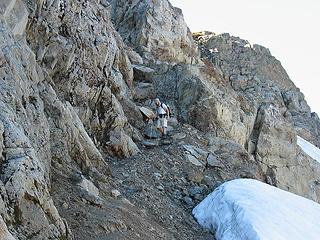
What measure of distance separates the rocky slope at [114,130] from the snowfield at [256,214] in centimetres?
77

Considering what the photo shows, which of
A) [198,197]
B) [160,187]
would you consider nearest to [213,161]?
[198,197]

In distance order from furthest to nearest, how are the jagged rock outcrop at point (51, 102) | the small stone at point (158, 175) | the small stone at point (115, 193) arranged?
the small stone at point (158, 175)
the small stone at point (115, 193)
the jagged rock outcrop at point (51, 102)

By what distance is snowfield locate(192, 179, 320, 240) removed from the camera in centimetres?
1359

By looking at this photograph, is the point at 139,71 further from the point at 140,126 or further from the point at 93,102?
the point at 93,102

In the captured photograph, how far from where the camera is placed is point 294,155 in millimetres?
29672

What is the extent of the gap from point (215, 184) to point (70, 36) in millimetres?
9143

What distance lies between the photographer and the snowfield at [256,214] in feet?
44.6

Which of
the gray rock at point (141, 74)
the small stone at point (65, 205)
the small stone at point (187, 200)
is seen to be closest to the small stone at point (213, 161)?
the small stone at point (187, 200)

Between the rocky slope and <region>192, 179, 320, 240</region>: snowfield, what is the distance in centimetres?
77

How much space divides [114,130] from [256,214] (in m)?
7.98

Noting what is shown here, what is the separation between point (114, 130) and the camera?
64.7ft

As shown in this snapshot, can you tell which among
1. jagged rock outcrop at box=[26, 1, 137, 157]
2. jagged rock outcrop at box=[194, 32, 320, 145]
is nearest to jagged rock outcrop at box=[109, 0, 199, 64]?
jagged rock outcrop at box=[26, 1, 137, 157]

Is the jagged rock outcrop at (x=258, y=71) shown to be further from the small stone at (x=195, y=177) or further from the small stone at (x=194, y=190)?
the small stone at (x=194, y=190)

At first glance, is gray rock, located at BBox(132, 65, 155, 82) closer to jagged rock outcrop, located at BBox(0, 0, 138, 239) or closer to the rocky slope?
the rocky slope
